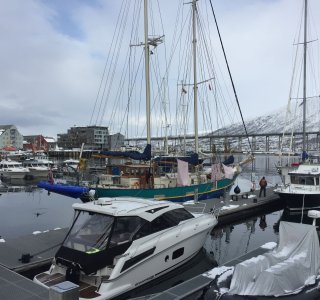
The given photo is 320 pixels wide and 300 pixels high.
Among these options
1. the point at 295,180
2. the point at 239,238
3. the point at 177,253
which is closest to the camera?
the point at 177,253

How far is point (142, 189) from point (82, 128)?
17107 centimetres

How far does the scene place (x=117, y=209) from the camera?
1049 cm

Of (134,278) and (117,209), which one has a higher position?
(117,209)

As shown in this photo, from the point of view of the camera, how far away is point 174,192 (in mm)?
22359

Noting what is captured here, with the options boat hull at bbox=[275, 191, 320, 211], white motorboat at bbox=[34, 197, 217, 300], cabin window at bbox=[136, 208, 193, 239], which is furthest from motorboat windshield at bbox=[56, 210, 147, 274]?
boat hull at bbox=[275, 191, 320, 211]

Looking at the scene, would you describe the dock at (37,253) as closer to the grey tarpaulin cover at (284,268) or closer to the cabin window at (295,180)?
the grey tarpaulin cover at (284,268)

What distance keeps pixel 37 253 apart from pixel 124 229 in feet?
12.6

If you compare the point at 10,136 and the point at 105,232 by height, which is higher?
the point at 10,136

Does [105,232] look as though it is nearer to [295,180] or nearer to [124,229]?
[124,229]

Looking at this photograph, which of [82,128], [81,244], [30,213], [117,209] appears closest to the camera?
→ [81,244]

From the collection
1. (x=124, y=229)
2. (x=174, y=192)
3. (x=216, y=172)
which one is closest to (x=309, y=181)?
(x=216, y=172)

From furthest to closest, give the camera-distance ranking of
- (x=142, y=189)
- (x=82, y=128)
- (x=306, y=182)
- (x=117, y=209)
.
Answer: (x=82, y=128) < (x=306, y=182) < (x=142, y=189) < (x=117, y=209)

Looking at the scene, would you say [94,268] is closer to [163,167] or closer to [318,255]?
[318,255]

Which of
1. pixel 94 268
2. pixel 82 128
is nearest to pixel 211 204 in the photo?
pixel 94 268
